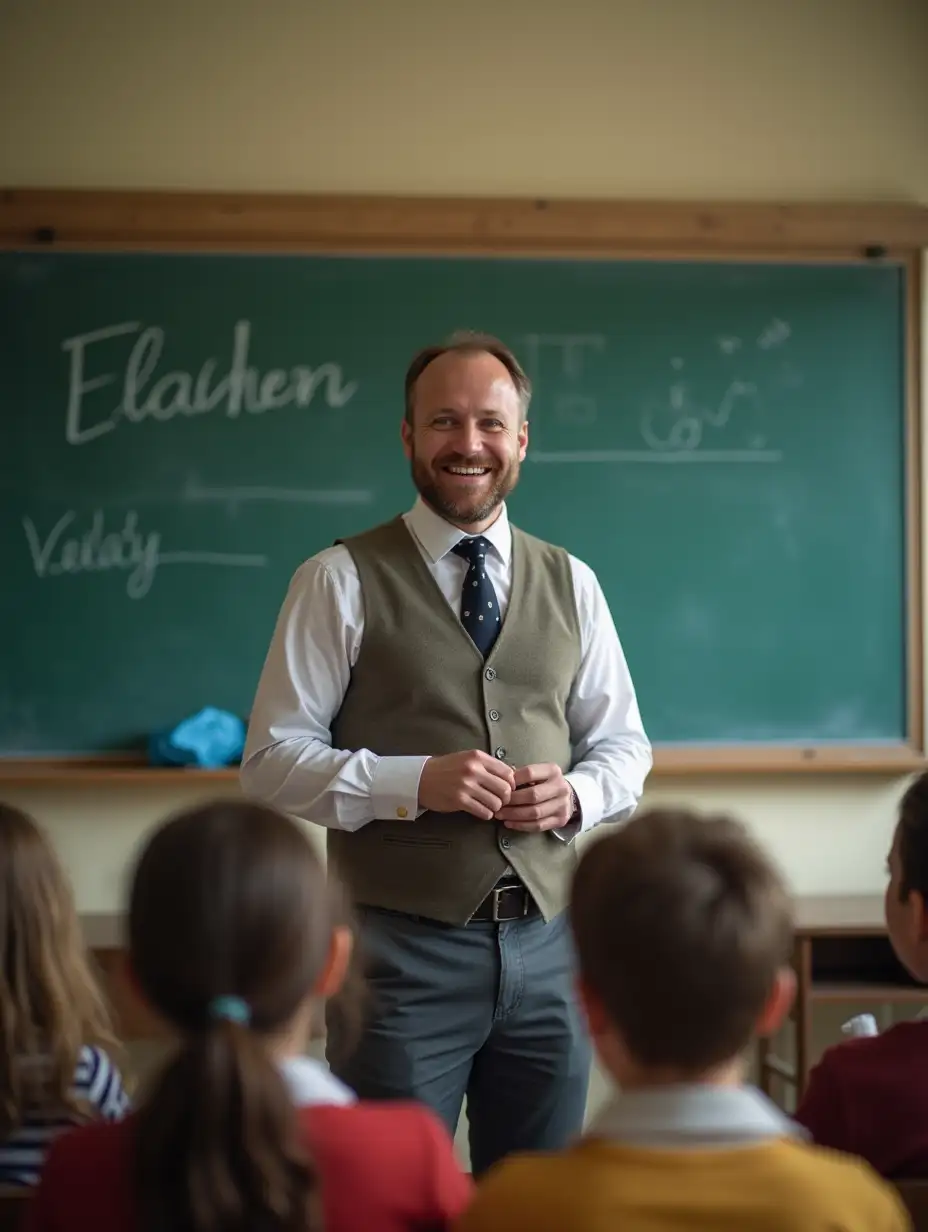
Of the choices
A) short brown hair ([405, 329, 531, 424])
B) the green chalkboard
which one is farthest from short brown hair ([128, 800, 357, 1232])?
the green chalkboard

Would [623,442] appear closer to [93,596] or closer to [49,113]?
[93,596]

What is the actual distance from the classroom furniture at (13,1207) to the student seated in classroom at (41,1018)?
0.75ft

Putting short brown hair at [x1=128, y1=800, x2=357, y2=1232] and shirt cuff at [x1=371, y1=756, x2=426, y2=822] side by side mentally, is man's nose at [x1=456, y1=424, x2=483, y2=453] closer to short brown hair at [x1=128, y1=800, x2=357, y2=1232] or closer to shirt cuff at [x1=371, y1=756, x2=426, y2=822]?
shirt cuff at [x1=371, y1=756, x2=426, y2=822]

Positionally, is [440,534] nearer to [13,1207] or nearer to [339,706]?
[339,706]

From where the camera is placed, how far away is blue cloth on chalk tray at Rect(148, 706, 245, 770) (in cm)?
340

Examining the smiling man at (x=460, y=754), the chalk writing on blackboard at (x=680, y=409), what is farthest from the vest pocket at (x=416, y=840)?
the chalk writing on blackboard at (x=680, y=409)

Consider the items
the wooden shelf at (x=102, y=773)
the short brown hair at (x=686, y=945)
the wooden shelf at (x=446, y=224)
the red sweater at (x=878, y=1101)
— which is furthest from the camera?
the wooden shelf at (x=446, y=224)

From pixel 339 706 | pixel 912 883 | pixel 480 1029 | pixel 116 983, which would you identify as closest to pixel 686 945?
pixel 912 883

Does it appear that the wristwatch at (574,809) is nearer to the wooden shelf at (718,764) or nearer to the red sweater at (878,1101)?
the red sweater at (878,1101)

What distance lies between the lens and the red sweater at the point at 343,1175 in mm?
1082

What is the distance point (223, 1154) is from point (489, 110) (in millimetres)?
3115

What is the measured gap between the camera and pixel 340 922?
49.1 inches

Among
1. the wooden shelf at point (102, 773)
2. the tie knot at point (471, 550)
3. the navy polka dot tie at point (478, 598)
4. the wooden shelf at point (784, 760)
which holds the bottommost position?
the wooden shelf at point (102, 773)

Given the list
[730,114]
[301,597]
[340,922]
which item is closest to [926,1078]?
[340,922]
